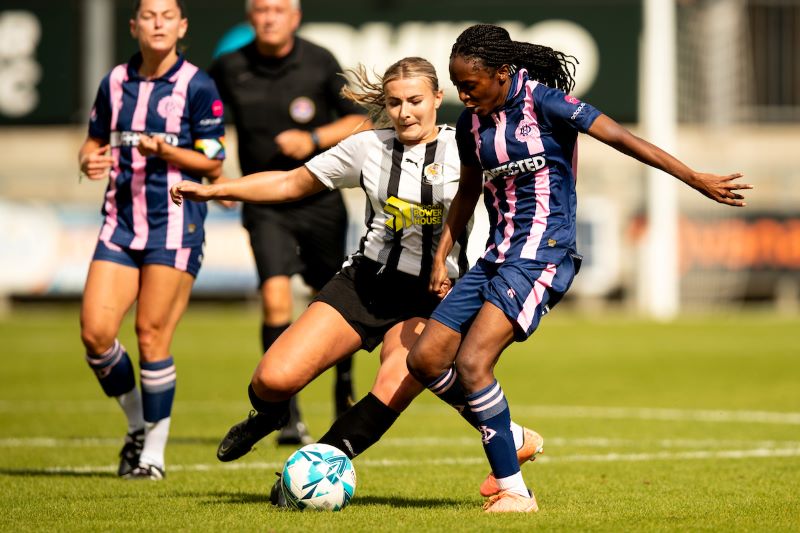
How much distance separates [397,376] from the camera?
6469 mm

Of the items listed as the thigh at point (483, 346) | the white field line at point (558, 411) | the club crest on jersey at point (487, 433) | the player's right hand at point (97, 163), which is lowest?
the white field line at point (558, 411)

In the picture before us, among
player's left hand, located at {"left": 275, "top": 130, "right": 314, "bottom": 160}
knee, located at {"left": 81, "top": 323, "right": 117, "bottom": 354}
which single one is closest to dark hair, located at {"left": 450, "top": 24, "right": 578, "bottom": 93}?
Answer: player's left hand, located at {"left": 275, "top": 130, "right": 314, "bottom": 160}

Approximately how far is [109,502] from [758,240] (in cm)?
1933

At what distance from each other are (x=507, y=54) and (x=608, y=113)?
80.1 feet

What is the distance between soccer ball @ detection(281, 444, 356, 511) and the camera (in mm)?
6191

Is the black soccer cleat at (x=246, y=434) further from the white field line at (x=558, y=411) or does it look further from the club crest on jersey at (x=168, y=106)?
the white field line at (x=558, y=411)

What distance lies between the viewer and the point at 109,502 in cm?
655

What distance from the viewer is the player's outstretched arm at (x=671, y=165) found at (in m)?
5.71

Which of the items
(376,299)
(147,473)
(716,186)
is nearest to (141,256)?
(147,473)

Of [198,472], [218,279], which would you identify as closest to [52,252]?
[218,279]

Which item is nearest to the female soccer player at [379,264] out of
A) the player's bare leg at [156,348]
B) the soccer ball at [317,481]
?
the soccer ball at [317,481]

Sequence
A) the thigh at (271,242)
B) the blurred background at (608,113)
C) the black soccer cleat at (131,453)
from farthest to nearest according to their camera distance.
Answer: the blurred background at (608,113)
the thigh at (271,242)
the black soccer cleat at (131,453)

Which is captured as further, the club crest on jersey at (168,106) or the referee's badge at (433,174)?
the club crest on jersey at (168,106)

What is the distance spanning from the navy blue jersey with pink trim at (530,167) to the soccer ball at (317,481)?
116cm
